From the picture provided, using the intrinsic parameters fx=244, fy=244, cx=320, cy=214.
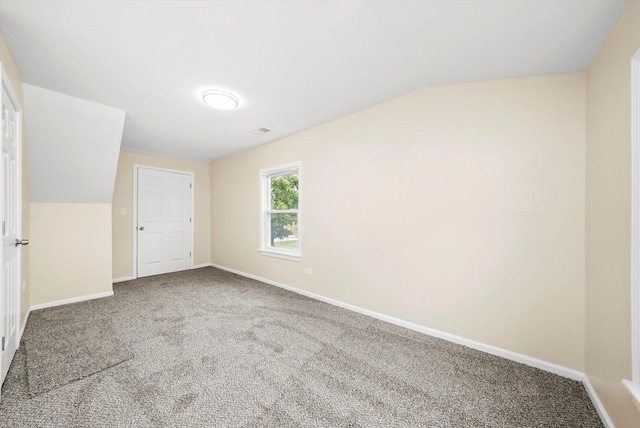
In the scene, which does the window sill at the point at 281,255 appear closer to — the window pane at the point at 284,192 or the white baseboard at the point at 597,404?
the window pane at the point at 284,192

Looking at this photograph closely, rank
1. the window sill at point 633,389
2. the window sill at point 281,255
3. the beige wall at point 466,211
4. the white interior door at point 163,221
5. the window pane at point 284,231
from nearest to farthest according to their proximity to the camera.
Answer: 1. the window sill at point 633,389
2. the beige wall at point 466,211
3. the window sill at point 281,255
4. the window pane at point 284,231
5. the white interior door at point 163,221

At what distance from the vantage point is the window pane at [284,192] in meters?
4.00

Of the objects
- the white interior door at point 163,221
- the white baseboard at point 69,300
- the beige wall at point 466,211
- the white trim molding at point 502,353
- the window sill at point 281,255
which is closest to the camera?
the white trim molding at point 502,353

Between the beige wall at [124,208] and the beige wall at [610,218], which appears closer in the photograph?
the beige wall at [610,218]

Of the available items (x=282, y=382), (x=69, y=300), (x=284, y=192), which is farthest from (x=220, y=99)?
(x=69, y=300)

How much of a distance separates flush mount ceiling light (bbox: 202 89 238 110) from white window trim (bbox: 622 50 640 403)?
9.28 ft

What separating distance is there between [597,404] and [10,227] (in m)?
4.28

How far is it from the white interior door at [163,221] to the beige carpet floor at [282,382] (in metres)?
1.96

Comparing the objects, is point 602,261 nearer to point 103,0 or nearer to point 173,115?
point 103,0

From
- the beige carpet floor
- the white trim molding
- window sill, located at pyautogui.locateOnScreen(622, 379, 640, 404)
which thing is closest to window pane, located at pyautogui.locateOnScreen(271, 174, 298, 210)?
the white trim molding

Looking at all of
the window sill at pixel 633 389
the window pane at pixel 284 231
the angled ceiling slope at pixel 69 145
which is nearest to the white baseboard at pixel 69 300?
the angled ceiling slope at pixel 69 145

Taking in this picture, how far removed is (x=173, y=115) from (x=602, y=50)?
152 inches

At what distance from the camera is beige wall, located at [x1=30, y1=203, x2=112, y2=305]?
9.82 feet

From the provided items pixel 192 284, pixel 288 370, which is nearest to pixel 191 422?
pixel 288 370
